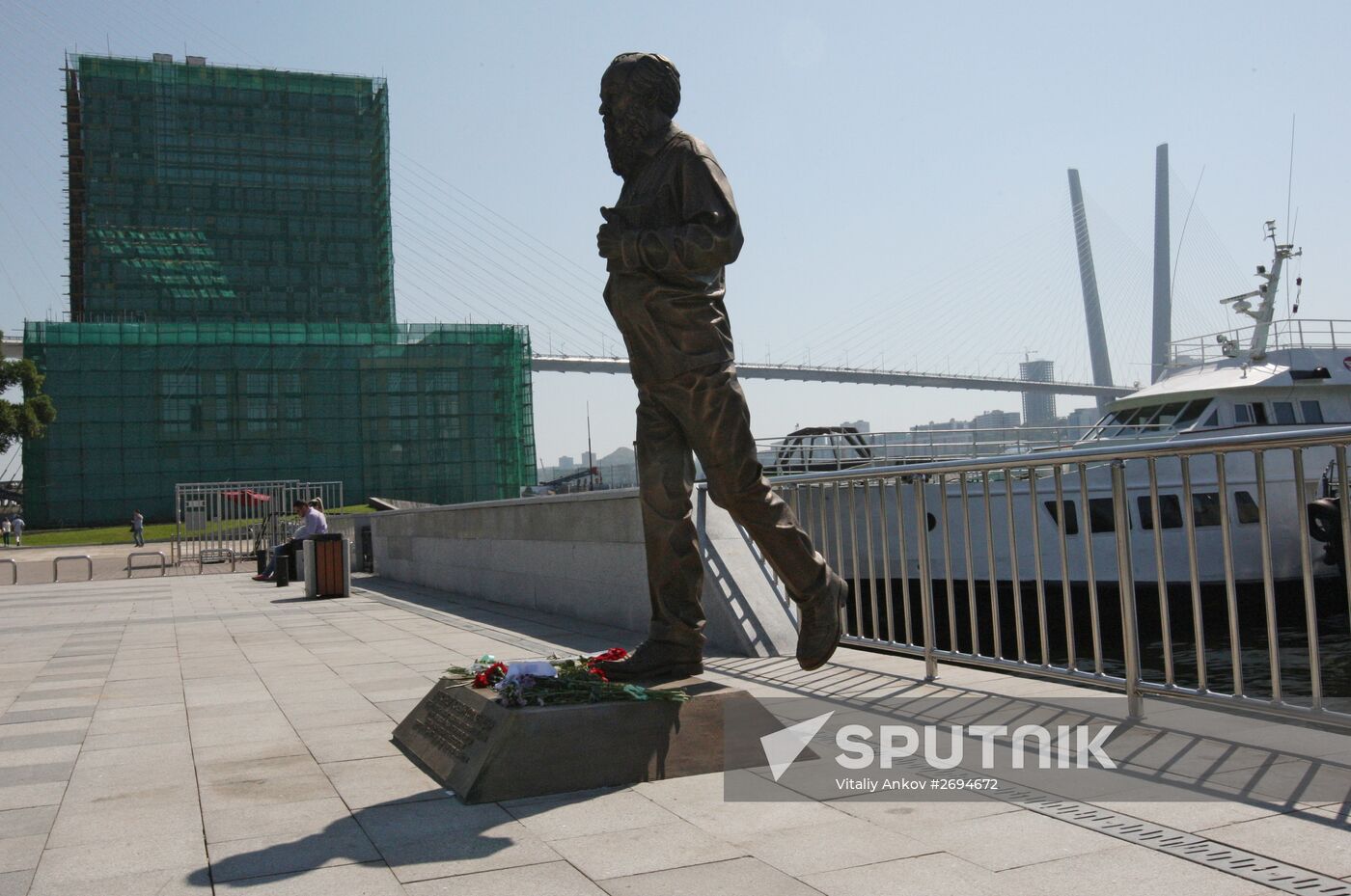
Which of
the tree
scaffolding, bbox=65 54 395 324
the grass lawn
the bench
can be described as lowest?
the bench

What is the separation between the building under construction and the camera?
60.1m

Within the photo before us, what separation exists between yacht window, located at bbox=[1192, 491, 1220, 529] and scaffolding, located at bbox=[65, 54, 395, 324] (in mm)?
64876

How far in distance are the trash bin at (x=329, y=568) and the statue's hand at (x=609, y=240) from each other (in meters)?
11.1

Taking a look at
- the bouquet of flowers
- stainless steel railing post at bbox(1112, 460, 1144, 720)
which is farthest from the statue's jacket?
stainless steel railing post at bbox(1112, 460, 1144, 720)

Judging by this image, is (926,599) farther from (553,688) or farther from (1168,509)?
(1168,509)

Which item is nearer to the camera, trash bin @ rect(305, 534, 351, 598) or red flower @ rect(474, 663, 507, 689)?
red flower @ rect(474, 663, 507, 689)

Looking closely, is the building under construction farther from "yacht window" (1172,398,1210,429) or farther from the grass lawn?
"yacht window" (1172,398,1210,429)

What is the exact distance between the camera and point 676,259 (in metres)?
4.02

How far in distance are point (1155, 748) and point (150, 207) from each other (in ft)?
262

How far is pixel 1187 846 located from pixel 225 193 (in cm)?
A: 8014

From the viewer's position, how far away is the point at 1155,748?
3.98 meters

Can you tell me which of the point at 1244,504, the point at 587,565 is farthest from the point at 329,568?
the point at 1244,504

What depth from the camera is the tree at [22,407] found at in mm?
45531

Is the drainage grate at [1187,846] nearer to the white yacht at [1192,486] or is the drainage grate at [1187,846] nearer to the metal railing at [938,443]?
the white yacht at [1192,486]
